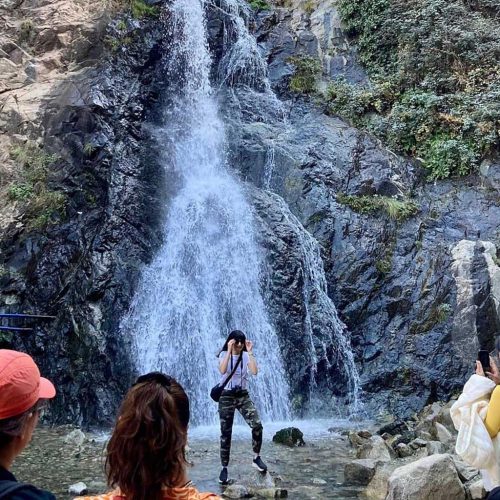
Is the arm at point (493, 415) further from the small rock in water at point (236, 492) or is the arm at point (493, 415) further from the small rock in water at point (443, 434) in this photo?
the small rock in water at point (443, 434)

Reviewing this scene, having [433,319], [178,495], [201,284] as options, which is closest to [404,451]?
[433,319]

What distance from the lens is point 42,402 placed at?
6.91 ft

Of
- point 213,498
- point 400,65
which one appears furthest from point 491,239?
point 213,498

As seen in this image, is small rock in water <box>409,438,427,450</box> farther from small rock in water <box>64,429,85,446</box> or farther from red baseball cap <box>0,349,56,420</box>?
red baseball cap <box>0,349,56,420</box>

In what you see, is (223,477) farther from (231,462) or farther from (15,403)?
(15,403)

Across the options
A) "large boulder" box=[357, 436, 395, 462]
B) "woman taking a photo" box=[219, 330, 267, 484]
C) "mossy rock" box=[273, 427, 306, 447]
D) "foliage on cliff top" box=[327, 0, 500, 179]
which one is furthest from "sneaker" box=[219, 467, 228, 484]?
"foliage on cliff top" box=[327, 0, 500, 179]

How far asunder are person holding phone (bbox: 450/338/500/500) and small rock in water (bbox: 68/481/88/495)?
429 centimetres

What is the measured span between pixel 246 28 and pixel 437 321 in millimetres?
11817

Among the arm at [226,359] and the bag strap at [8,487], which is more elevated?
the bag strap at [8,487]

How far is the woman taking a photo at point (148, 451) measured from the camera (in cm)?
195

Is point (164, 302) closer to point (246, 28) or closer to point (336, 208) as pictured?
point (336, 208)

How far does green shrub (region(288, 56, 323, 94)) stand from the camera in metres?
17.7

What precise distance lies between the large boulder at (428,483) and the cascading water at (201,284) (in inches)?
237

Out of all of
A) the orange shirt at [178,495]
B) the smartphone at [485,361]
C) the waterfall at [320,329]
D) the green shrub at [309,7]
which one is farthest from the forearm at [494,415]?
the green shrub at [309,7]
